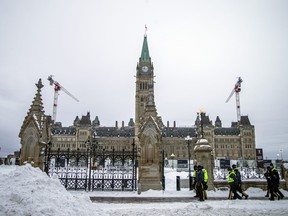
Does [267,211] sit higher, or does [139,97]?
[139,97]

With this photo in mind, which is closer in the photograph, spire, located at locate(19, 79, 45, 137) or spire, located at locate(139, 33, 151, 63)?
spire, located at locate(19, 79, 45, 137)

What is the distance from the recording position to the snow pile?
5.81m

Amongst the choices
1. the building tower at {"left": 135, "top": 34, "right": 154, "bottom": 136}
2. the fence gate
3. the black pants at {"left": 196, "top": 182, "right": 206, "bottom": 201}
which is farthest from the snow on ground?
the building tower at {"left": 135, "top": 34, "right": 154, "bottom": 136}

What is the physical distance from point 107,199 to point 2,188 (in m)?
5.30

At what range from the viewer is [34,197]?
21.0ft

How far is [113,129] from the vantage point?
133 meters

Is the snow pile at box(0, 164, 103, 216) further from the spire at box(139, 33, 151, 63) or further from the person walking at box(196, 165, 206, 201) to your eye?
the spire at box(139, 33, 151, 63)

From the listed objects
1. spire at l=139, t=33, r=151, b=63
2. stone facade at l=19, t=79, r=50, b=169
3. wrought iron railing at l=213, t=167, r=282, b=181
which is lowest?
wrought iron railing at l=213, t=167, r=282, b=181

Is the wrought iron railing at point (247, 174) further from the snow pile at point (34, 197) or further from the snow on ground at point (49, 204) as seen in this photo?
the snow pile at point (34, 197)

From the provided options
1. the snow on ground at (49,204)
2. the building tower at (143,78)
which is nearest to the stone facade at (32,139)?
the snow on ground at (49,204)

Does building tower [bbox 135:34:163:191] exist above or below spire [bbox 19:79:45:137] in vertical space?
below

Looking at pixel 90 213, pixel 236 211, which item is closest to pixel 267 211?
pixel 236 211

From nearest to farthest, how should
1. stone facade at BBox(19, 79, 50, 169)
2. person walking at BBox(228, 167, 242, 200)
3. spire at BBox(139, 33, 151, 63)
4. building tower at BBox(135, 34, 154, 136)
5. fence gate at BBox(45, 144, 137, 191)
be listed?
person walking at BBox(228, 167, 242, 200), stone facade at BBox(19, 79, 50, 169), fence gate at BBox(45, 144, 137, 191), building tower at BBox(135, 34, 154, 136), spire at BBox(139, 33, 151, 63)

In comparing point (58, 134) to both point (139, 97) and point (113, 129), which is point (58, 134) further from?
point (139, 97)
